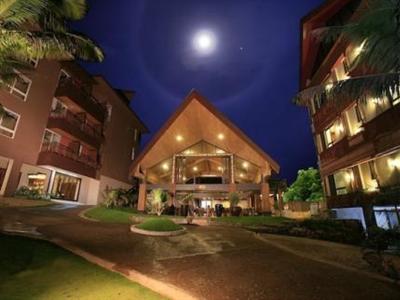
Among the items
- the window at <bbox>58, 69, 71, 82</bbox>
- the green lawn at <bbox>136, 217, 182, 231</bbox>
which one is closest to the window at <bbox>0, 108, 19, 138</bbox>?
the window at <bbox>58, 69, 71, 82</bbox>

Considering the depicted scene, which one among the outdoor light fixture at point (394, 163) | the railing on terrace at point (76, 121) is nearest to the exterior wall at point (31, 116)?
the railing on terrace at point (76, 121)

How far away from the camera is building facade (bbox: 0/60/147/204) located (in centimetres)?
1706

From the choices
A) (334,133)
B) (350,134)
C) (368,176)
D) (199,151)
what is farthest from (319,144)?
(199,151)

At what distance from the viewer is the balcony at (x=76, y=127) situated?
20453 millimetres

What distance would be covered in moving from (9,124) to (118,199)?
10.6 meters

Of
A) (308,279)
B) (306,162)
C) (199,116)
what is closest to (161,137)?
(199,116)

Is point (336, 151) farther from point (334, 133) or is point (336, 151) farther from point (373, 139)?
point (373, 139)

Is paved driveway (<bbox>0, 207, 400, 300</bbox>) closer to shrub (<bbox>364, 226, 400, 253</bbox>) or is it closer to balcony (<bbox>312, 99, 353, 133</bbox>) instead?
shrub (<bbox>364, 226, 400, 253</bbox>)

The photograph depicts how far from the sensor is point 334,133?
15.9 m

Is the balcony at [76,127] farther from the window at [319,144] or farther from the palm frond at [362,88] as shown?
the window at [319,144]

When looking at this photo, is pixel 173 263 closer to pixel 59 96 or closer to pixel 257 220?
pixel 257 220

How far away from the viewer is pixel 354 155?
13.1 metres

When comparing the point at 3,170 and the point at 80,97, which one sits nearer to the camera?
the point at 3,170

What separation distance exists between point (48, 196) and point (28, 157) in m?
3.61
